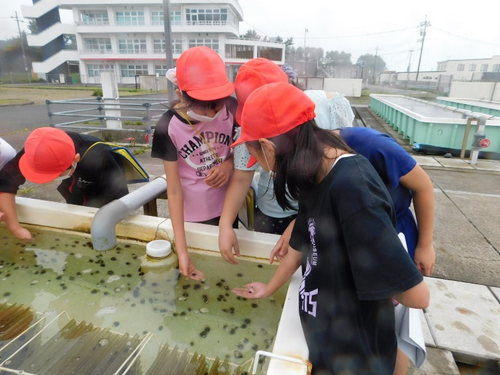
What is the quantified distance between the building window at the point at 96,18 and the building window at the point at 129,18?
69.5 inches

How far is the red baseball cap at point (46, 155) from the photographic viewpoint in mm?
2018

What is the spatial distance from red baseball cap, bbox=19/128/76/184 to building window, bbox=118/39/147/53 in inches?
1589

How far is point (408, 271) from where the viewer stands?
83 centimetres

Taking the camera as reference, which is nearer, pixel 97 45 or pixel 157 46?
pixel 157 46

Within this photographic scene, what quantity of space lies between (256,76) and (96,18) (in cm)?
4498

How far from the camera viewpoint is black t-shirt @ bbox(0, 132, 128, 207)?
7.57ft

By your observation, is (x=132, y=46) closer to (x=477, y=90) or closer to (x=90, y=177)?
(x=477, y=90)

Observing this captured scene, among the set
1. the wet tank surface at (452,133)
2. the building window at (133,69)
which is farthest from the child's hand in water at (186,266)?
the building window at (133,69)

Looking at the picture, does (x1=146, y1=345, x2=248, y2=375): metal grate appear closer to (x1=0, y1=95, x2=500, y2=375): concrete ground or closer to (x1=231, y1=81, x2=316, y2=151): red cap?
(x1=0, y1=95, x2=500, y2=375): concrete ground

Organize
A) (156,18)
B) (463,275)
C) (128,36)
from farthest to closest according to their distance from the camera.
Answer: (128,36) → (156,18) → (463,275)

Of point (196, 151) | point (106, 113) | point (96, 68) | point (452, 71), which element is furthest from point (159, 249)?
point (452, 71)

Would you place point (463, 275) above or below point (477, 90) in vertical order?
below

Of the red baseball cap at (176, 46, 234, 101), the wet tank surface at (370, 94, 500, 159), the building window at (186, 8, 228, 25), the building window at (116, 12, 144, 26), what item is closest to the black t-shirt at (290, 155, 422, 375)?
the red baseball cap at (176, 46, 234, 101)

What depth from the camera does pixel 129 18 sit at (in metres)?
36.9
